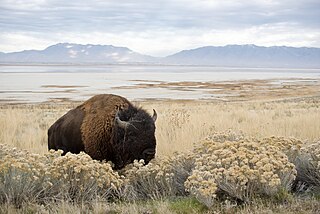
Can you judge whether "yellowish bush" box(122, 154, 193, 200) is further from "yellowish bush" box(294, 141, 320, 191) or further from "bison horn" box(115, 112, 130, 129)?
"yellowish bush" box(294, 141, 320, 191)

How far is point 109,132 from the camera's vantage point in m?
7.87

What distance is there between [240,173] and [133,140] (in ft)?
7.60

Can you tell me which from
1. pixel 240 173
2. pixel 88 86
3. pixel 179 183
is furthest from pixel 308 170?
pixel 88 86

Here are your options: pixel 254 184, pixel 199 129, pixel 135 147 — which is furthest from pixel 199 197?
pixel 199 129

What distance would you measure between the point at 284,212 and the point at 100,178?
241 centimetres

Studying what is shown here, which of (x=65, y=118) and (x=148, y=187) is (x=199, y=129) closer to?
(x=65, y=118)

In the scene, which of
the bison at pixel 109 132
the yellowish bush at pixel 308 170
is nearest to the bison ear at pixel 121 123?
the bison at pixel 109 132

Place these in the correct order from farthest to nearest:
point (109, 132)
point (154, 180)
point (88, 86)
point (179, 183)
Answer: point (88, 86) → point (109, 132) → point (179, 183) → point (154, 180)

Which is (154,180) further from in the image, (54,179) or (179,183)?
(54,179)

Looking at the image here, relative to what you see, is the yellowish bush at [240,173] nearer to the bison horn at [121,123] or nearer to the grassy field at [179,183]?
the grassy field at [179,183]

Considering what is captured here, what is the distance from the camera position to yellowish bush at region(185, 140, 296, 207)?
5.66 metres

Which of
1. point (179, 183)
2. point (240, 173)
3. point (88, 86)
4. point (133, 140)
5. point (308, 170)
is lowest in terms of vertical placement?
point (88, 86)

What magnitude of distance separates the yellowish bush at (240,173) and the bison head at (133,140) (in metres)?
1.21

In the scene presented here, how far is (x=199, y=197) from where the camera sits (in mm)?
5719
